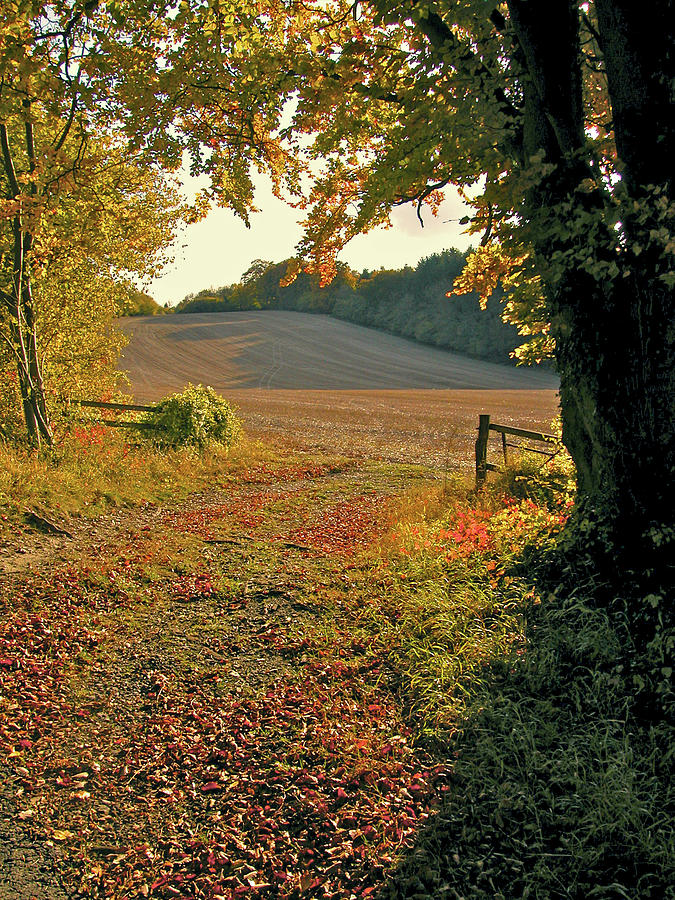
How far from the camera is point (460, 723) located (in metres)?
3.79

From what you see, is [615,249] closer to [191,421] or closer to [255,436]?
[191,421]

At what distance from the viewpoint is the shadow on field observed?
2725mm

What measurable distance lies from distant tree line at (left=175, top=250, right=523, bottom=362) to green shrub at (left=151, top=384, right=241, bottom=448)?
40524mm

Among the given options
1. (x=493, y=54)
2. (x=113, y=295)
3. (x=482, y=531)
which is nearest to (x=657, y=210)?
(x=493, y=54)

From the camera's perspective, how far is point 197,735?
3.86 metres

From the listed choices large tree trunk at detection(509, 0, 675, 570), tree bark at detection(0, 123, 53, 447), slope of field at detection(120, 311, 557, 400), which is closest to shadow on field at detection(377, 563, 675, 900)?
large tree trunk at detection(509, 0, 675, 570)

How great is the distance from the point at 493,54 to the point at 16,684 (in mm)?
6352

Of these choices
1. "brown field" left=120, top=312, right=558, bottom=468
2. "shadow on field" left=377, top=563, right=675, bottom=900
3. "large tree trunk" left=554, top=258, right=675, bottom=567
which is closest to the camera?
"shadow on field" left=377, top=563, right=675, bottom=900

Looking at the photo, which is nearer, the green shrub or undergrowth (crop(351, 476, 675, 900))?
undergrowth (crop(351, 476, 675, 900))

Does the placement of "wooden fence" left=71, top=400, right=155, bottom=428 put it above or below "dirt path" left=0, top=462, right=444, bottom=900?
above

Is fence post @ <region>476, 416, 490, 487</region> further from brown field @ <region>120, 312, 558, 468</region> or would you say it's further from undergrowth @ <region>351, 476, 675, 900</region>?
brown field @ <region>120, 312, 558, 468</region>

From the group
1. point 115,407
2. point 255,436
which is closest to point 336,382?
point 255,436

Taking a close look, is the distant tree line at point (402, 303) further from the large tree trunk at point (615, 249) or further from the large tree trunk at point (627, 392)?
the large tree trunk at point (627, 392)

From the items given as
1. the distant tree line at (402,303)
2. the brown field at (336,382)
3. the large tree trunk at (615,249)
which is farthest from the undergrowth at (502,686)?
the distant tree line at (402,303)
